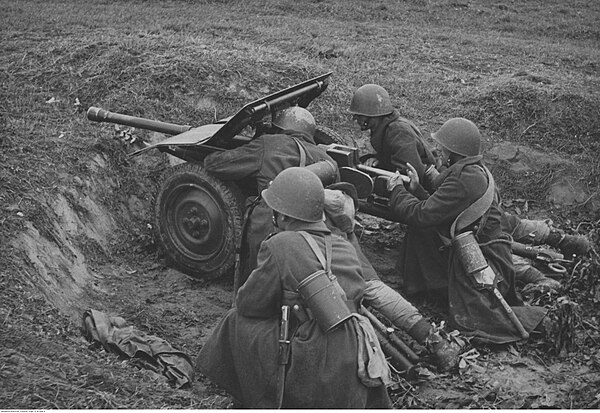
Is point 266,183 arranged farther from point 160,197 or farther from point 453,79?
point 453,79

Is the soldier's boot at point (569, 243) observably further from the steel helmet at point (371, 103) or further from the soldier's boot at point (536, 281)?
the steel helmet at point (371, 103)

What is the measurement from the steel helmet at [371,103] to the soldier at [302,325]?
2.89 metres

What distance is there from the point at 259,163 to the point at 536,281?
2859 millimetres

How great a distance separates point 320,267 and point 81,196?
3502mm

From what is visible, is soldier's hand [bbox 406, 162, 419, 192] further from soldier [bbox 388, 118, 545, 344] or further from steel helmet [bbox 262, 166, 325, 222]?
steel helmet [bbox 262, 166, 325, 222]

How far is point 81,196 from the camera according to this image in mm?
7645

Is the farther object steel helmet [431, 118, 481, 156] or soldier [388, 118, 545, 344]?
steel helmet [431, 118, 481, 156]

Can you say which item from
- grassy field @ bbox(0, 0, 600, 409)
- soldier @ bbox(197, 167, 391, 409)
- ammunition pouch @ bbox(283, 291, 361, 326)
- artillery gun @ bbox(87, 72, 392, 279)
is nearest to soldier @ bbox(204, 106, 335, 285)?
artillery gun @ bbox(87, 72, 392, 279)

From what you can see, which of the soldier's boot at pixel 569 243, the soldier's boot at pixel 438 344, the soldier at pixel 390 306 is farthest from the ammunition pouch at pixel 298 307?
the soldier's boot at pixel 569 243

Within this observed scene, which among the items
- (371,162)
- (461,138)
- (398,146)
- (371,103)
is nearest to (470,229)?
(461,138)

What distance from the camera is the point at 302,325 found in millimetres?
5086

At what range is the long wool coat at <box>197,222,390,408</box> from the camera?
4.97 metres

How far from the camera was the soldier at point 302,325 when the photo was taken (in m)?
4.96

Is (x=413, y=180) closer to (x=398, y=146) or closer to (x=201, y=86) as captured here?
(x=398, y=146)
